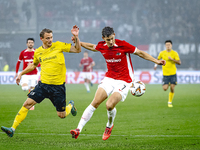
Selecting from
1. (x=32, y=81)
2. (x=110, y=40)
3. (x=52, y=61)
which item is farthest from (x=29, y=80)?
(x=110, y=40)

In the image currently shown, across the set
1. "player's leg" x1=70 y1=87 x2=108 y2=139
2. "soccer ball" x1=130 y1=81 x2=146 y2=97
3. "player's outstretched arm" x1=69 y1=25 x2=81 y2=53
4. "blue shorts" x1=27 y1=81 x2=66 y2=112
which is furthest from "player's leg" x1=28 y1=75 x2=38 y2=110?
"soccer ball" x1=130 y1=81 x2=146 y2=97

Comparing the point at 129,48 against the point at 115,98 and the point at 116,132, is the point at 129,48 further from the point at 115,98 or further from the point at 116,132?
the point at 116,132

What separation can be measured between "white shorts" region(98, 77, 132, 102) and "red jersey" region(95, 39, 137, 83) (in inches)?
3.5

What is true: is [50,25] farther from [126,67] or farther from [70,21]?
[126,67]

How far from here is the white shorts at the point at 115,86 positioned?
5938 millimetres

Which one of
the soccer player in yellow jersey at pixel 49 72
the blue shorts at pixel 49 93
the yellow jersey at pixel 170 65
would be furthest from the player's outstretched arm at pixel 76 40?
the yellow jersey at pixel 170 65

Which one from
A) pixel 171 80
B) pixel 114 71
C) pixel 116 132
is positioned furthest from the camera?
pixel 171 80

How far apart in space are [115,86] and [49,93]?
1.28 meters

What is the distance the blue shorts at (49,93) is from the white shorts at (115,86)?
2.73ft

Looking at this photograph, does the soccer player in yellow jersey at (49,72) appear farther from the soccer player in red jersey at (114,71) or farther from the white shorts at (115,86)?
the white shorts at (115,86)

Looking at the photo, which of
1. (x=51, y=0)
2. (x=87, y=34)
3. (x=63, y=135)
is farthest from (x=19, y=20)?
(x=63, y=135)

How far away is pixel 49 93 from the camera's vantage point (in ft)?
19.8

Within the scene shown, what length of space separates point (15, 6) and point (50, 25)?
15.9 feet

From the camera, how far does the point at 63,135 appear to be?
6.32 meters
